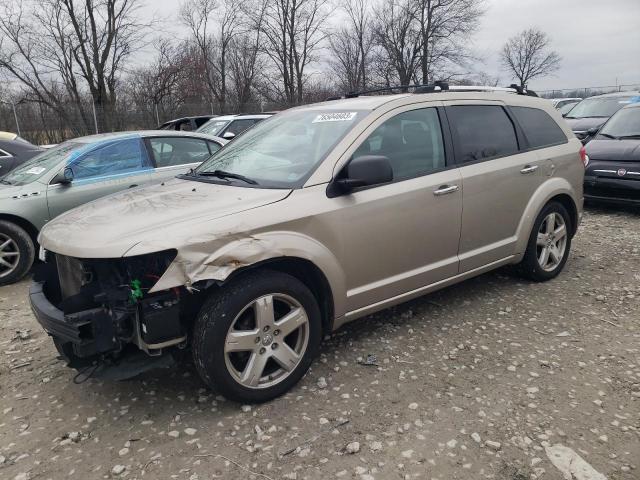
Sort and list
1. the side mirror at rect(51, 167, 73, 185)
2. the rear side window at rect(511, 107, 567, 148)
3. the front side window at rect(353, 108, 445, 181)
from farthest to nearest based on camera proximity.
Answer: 1. the side mirror at rect(51, 167, 73, 185)
2. the rear side window at rect(511, 107, 567, 148)
3. the front side window at rect(353, 108, 445, 181)

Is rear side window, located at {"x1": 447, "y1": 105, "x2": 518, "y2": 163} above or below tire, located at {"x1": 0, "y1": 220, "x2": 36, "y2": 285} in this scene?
above

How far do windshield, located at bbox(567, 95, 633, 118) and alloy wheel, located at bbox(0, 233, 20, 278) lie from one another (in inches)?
523

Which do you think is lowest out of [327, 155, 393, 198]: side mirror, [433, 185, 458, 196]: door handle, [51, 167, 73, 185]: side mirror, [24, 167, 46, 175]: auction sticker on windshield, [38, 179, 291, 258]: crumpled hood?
[433, 185, 458, 196]: door handle

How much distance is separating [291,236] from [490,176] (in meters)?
1.94

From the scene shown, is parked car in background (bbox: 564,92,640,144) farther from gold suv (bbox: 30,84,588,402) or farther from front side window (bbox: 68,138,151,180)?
front side window (bbox: 68,138,151,180)

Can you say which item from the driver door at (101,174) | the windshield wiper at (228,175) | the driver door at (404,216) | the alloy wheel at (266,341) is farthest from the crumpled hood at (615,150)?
the driver door at (101,174)

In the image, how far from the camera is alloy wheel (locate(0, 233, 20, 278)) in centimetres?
526

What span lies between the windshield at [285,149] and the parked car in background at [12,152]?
189 inches

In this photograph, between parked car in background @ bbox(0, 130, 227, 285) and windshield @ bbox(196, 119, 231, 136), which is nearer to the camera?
parked car in background @ bbox(0, 130, 227, 285)

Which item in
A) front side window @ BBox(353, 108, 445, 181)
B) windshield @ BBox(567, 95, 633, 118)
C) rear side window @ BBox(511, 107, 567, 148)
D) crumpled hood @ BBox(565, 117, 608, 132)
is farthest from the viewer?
windshield @ BBox(567, 95, 633, 118)

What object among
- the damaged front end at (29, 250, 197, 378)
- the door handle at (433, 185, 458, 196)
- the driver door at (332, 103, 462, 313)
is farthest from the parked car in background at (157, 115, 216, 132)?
the damaged front end at (29, 250, 197, 378)


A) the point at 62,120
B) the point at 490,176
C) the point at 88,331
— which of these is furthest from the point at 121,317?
the point at 62,120

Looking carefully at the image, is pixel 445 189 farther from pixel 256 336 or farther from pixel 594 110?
pixel 594 110

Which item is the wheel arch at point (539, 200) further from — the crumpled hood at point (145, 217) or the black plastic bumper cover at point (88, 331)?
the black plastic bumper cover at point (88, 331)
